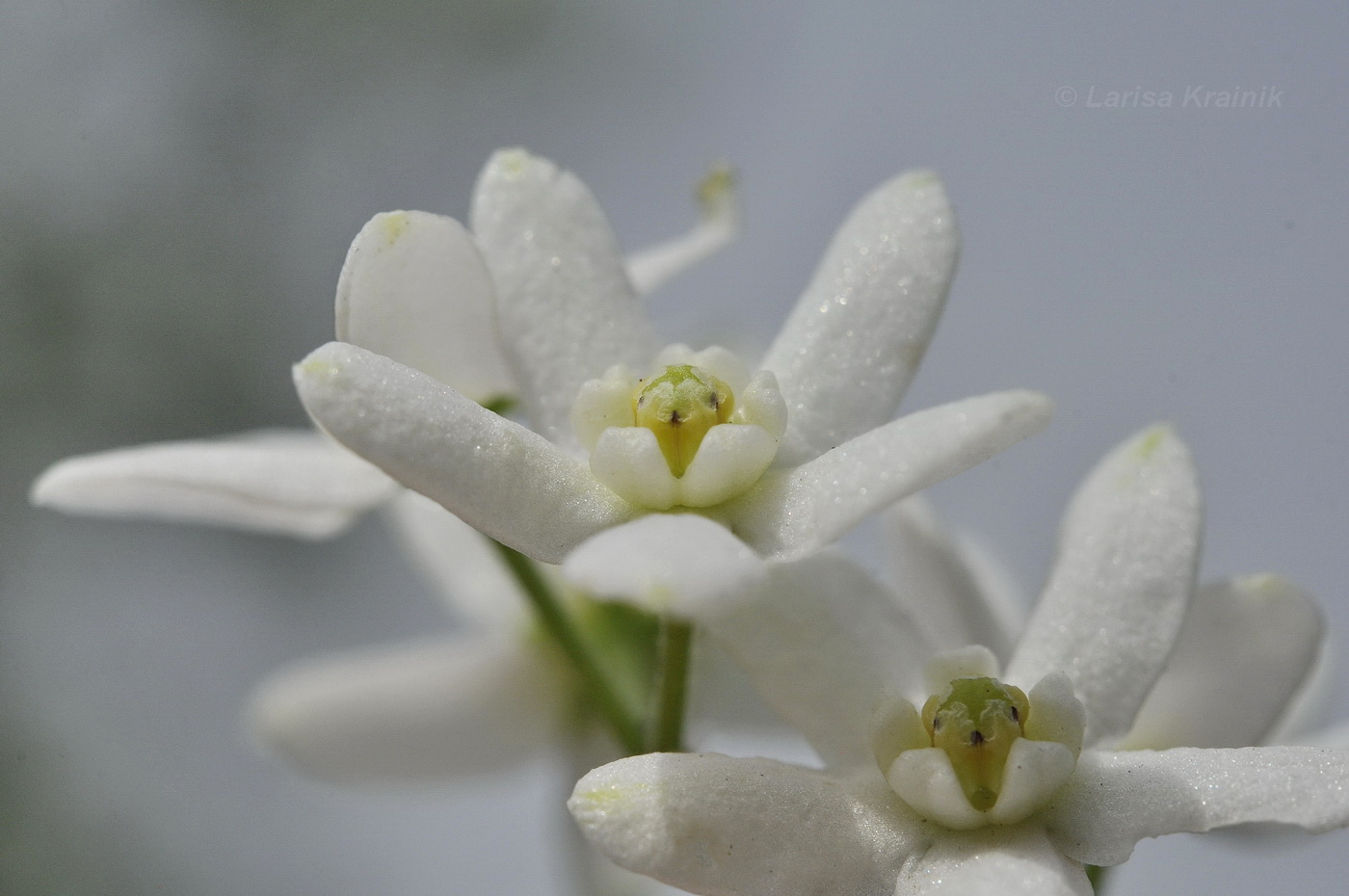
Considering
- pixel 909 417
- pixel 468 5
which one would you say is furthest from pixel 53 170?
pixel 909 417

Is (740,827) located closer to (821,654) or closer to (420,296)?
(821,654)

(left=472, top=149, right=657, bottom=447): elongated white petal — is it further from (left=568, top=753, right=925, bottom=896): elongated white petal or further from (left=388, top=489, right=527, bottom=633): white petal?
(left=388, top=489, right=527, bottom=633): white petal

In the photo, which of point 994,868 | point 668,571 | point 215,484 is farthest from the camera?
point 215,484

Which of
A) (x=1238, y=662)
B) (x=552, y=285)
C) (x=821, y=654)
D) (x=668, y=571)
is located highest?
(x=552, y=285)

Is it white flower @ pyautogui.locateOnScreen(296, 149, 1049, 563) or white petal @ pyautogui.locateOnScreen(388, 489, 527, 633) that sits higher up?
white flower @ pyautogui.locateOnScreen(296, 149, 1049, 563)

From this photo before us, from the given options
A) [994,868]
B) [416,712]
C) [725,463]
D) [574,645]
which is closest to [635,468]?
[725,463]

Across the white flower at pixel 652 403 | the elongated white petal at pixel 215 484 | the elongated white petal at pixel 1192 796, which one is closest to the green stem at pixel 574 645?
the elongated white petal at pixel 215 484

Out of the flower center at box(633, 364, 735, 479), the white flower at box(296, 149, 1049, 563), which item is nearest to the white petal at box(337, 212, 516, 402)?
the white flower at box(296, 149, 1049, 563)
